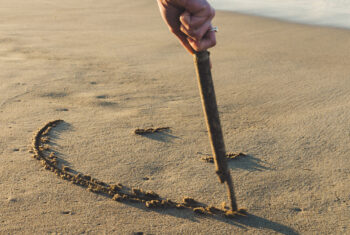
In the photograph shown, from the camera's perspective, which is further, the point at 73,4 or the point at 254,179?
the point at 73,4

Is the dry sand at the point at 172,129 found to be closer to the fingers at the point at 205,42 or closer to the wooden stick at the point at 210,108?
the wooden stick at the point at 210,108

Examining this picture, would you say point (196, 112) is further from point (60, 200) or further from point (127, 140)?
point (60, 200)

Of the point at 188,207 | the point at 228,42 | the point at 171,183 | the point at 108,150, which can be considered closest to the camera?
the point at 188,207

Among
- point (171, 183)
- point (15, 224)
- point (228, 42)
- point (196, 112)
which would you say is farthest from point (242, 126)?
point (228, 42)

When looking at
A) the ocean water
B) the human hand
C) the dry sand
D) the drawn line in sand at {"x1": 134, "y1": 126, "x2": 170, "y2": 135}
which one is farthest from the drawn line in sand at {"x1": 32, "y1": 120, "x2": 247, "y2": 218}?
the ocean water

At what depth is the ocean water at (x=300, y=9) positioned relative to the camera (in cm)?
739

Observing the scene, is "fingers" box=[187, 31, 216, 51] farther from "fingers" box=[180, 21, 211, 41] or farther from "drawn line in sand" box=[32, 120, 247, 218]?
"drawn line in sand" box=[32, 120, 247, 218]

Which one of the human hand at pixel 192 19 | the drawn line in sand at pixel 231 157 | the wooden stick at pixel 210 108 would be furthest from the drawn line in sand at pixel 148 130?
the human hand at pixel 192 19

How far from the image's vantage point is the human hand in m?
Result: 1.62

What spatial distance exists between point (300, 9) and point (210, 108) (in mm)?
7433

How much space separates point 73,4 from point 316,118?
766cm

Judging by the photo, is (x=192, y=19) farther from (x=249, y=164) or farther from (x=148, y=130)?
(x=148, y=130)

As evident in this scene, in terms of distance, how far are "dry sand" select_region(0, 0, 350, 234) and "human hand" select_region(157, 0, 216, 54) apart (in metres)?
1.00

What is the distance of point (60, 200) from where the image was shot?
7.68 feet
